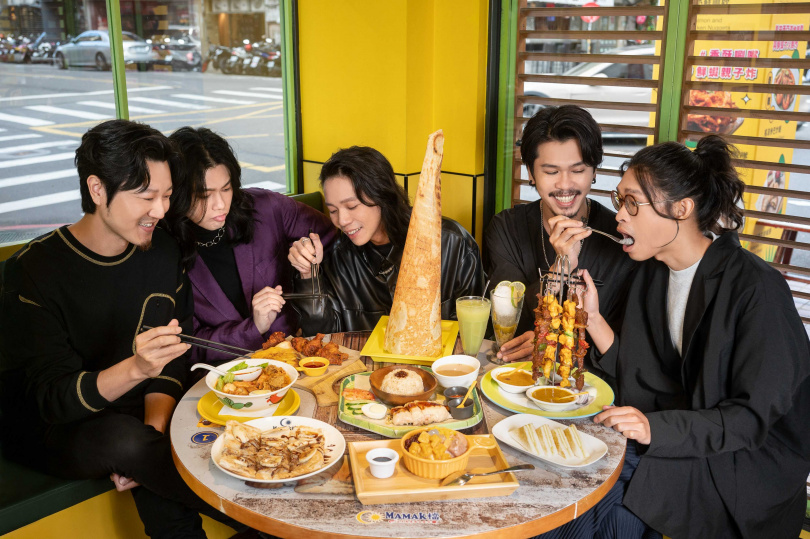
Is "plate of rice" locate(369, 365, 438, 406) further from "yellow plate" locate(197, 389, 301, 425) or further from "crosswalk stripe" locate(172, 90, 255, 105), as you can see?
"crosswalk stripe" locate(172, 90, 255, 105)

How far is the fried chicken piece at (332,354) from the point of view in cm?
246

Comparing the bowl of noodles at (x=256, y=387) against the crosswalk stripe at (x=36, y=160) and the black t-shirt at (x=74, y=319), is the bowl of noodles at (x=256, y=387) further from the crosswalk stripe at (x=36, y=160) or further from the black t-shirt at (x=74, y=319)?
the crosswalk stripe at (x=36, y=160)

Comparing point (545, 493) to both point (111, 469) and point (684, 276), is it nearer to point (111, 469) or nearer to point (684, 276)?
point (684, 276)

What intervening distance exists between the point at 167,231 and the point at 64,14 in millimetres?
1508

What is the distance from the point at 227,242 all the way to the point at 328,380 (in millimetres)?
1098

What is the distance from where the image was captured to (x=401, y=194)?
3.12 metres

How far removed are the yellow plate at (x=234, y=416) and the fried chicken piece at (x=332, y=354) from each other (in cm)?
26

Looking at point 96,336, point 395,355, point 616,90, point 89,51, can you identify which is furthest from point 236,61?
point 395,355

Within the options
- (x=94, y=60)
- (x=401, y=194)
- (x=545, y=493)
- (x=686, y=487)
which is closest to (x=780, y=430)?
(x=686, y=487)

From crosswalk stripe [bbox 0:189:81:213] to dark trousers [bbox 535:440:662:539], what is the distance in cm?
308

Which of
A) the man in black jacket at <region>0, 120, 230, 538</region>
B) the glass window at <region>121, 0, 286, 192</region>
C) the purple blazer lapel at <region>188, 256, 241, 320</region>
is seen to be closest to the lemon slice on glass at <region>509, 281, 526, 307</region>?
the man in black jacket at <region>0, 120, 230, 538</region>

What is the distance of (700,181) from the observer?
7.54 feet

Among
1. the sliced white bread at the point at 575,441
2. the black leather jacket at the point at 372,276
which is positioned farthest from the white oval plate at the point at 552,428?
the black leather jacket at the point at 372,276

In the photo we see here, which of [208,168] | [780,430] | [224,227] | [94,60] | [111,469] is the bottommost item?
[111,469]
